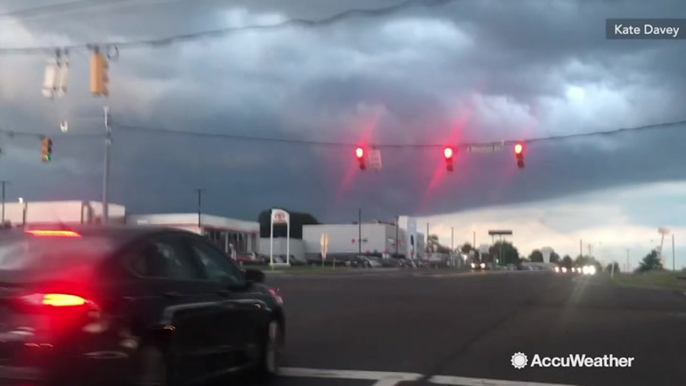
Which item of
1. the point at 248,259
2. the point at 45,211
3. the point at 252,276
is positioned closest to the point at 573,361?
the point at 252,276

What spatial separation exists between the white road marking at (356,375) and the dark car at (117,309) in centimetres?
111

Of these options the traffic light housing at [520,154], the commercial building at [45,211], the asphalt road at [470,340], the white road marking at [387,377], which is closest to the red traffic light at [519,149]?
the traffic light housing at [520,154]

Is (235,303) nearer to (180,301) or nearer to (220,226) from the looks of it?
(180,301)

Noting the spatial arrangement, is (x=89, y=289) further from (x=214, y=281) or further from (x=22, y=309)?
(x=214, y=281)

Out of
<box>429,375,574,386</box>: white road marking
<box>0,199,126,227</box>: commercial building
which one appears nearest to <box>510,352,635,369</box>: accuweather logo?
<box>429,375,574,386</box>: white road marking

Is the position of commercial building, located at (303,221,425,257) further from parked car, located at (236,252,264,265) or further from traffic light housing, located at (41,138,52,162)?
traffic light housing, located at (41,138,52,162)

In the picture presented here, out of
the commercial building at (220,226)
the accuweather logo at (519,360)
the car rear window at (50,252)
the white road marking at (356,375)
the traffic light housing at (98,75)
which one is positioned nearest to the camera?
the car rear window at (50,252)

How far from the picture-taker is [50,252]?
22.1 ft

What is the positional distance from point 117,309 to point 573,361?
6373 millimetres

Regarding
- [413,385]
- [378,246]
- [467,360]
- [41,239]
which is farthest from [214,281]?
[378,246]

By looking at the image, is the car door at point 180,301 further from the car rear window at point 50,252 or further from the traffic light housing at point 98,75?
the traffic light housing at point 98,75

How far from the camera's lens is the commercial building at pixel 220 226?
8325cm

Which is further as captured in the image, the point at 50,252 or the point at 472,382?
the point at 472,382

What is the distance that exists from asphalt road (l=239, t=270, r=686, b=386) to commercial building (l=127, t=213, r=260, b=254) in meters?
60.0
